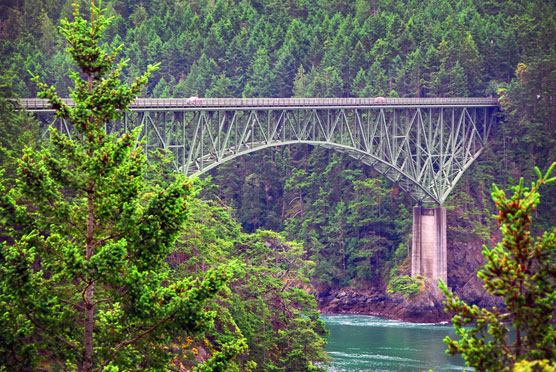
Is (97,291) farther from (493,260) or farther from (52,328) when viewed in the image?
(493,260)

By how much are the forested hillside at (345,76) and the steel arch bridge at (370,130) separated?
3.99 meters

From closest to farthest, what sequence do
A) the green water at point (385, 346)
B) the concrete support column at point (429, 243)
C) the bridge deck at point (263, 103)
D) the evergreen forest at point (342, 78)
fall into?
the bridge deck at point (263, 103)
the green water at point (385, 346)
the concrete support column at point (429, 243)
the evergreen forest at point (342, 78)

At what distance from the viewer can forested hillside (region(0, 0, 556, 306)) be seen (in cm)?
8875

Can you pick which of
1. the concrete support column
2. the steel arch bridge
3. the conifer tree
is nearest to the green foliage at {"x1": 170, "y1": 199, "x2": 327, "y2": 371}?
the steel arch bridge

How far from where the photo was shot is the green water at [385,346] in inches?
2376

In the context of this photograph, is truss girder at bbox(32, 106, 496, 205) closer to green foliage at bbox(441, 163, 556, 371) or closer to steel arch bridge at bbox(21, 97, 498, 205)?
steel arch bridge at bbox(21, 97, 498, 205)

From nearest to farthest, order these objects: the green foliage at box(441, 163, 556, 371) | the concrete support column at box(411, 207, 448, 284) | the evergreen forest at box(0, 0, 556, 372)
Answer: the green foliage at box(441, 163, 556, 371)
the concrete support column at box(411, 207, 448, 284)
the evergreen forest at box(0, 0, 556, 372)

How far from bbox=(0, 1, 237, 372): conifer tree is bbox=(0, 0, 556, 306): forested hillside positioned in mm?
58004

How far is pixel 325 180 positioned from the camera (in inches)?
3802

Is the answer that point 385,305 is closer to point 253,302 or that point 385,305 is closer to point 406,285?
point 406,285

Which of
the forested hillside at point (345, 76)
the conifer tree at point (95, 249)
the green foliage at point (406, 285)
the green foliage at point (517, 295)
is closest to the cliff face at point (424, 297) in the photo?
the green foliage at point (406, 285)

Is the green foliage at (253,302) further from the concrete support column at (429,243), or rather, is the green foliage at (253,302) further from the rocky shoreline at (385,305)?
the concrete support column at (429,243)

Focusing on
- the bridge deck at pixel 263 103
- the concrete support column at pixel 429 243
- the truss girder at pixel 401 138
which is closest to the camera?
the bridge deck at pixel 263 103

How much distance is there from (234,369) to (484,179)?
53904mm
